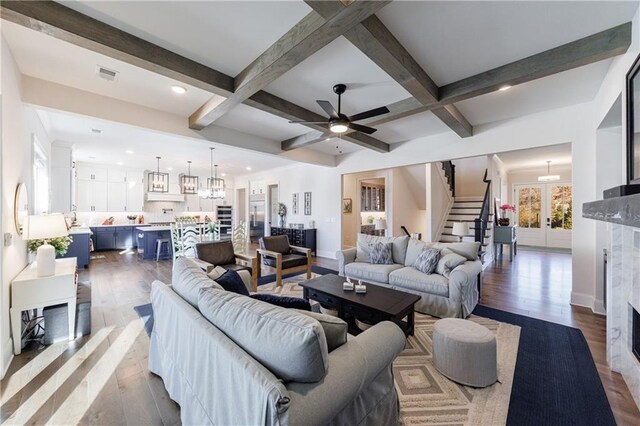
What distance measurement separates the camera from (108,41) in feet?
7.00

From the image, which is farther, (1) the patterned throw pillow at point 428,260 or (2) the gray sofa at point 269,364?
(1) the patterned throw pillow at point 428,260

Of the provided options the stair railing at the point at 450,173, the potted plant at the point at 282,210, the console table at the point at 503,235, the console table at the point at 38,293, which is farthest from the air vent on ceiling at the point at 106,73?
the console table at the point at 503,235

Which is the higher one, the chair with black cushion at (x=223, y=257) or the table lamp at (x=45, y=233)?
the table lamp at (x=45, y=233)

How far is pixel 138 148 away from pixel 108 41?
4745 millimetres

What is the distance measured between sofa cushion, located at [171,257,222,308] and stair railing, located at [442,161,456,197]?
24.0ft

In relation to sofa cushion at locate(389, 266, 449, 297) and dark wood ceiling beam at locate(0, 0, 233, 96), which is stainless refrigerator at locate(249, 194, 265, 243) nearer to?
sofa cushion at locate(389, 266, 449, 297)

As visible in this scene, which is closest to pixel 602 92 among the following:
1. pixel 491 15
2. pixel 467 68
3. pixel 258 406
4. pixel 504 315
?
pixel 467 68

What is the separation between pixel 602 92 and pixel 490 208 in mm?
3788

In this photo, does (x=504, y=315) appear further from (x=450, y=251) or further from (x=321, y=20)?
(x=321, y=20)

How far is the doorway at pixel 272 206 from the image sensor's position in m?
9.43

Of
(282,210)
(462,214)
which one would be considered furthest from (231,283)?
(462,214)

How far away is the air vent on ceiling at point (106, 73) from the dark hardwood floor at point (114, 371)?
282 centimetres

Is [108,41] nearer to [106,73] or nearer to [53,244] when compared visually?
[106,73]

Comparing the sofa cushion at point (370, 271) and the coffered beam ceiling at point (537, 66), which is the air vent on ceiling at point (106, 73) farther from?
the sofa cushion at point (370, 271)
